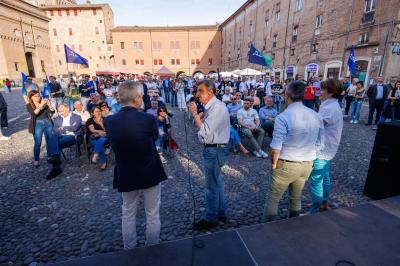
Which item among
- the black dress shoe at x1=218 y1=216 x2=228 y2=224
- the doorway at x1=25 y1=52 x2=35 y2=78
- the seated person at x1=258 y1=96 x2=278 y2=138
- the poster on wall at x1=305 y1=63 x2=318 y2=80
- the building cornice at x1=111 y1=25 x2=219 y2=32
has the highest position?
the building cornice at x1=111 y1=25 x2=219 y2=32

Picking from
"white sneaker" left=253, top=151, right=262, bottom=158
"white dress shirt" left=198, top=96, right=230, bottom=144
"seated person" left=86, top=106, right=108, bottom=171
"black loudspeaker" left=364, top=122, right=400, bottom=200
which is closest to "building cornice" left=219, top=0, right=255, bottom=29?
"white sneaker" left=253, top=151, right=262, bottom=158

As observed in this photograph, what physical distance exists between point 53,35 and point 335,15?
55.7 m

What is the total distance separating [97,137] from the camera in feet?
16.7

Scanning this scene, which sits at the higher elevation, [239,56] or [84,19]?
[84,19]

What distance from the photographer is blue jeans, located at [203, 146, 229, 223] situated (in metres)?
2.62

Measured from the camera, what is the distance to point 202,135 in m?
2.54

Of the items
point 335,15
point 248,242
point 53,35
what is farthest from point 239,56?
point 53,35

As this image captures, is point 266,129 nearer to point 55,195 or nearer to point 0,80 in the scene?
point 55,195

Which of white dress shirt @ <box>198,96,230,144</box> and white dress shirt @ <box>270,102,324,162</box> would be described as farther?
white dress shirt @ <box>198,96,230,144</box>

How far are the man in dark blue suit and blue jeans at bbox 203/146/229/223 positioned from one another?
643 mm

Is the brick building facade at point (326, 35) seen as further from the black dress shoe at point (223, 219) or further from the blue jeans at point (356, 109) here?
the black dress shoe at point (223, 219)

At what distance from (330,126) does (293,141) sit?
2.73ft

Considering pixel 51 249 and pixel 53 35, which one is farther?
pixel 53 35

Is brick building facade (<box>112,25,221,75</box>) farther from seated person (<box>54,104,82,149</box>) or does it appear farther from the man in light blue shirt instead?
the man in light blue shirt
